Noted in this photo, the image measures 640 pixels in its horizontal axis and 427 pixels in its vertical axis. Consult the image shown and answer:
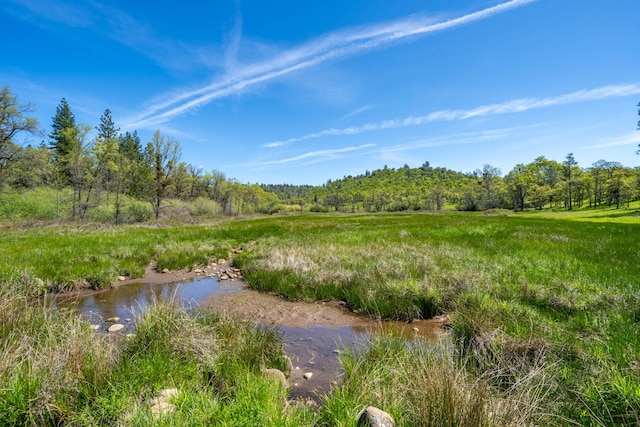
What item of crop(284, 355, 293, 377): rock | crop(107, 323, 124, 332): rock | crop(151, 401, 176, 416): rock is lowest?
crop(284, 355, 293, 377): rock

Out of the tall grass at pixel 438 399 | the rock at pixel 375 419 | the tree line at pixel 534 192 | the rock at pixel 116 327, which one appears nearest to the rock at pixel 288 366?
the tall grass at pixel 438 399

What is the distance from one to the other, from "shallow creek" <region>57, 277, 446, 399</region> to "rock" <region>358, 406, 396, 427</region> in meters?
1.20

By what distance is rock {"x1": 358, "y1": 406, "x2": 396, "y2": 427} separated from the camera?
271 cm

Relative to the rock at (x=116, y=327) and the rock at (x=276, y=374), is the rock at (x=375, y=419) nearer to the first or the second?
the rock at (x=276, y=374)

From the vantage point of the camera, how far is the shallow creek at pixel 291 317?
4.99 meters

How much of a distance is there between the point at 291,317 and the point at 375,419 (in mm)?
5135

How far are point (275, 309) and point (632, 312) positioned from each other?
8.37 meters

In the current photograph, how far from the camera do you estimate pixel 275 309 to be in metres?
8.20

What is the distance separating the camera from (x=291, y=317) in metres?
7.61

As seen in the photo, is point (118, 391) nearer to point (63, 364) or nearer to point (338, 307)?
point (63, 364)

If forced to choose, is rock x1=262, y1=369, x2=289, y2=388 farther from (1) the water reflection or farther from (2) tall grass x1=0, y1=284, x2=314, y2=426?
(1) the water reflection

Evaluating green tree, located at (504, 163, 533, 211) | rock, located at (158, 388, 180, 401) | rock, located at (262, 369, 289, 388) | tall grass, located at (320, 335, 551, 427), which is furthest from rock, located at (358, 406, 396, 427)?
green tree, located at (504, 163, 533, 211)

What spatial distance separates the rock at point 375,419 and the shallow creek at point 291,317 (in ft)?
3.94

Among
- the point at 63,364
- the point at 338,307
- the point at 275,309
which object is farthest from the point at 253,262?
the point at 63,364
